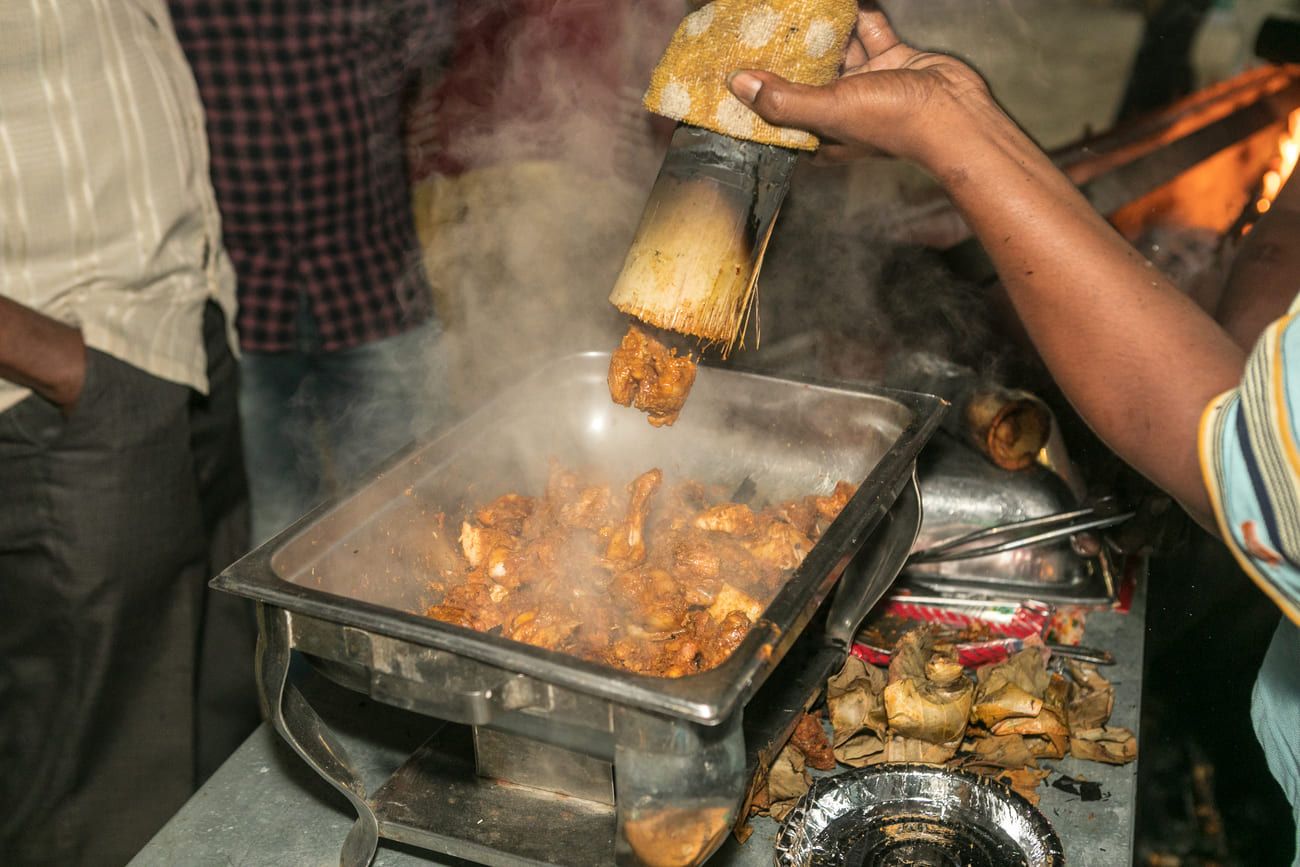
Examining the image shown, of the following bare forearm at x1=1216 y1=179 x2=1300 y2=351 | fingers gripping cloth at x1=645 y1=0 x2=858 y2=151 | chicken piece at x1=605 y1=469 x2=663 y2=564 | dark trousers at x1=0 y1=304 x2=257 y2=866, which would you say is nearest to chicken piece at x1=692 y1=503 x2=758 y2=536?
chicken piece at x1=605 y1=469 x2=663 y2=564

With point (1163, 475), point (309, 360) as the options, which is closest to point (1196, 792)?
point (1163, 475)

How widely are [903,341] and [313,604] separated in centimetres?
197

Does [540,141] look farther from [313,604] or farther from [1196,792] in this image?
[1196,792]

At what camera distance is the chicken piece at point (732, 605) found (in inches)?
73.1

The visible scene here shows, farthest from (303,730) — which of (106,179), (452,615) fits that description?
(106,179)

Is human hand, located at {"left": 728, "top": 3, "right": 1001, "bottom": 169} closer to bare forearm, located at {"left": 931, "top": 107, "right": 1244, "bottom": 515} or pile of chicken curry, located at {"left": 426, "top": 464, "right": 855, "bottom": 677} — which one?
bare forearm, located at {"left": 931, "top": 107, "right": 1244, "bottom": 515}

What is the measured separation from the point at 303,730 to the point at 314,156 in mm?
2218

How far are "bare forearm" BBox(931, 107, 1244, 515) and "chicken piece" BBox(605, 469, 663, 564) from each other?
0.88 meters

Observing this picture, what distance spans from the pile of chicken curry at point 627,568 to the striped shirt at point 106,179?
1.22m

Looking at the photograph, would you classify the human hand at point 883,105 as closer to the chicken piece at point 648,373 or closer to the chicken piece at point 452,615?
the chicken piece at point 648,373

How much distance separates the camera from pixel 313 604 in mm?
1486

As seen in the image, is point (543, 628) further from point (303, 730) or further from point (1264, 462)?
point (1264, 462)

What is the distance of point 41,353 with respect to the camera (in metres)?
2.43

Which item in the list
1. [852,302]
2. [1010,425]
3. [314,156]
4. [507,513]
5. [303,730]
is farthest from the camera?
[314,156]
